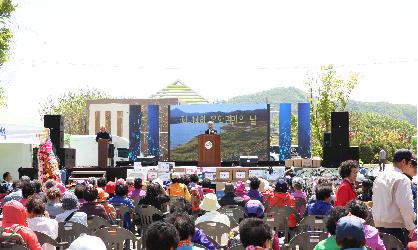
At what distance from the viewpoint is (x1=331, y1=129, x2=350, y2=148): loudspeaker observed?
77.8 ft

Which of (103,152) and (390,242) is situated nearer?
(390,242)

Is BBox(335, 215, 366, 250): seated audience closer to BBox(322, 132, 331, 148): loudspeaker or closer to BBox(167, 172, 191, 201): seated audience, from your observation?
BBox(167, 172, 191, 201): seated audience

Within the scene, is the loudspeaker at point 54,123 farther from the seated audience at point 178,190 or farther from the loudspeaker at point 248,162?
the seated audience at point 178,190

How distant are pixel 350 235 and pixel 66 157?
→ 65.3ft

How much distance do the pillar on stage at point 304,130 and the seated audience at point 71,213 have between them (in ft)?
65.3

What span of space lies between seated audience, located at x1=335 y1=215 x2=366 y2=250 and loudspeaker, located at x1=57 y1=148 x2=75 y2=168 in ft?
63.8

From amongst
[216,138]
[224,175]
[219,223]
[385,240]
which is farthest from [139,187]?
[216,138]

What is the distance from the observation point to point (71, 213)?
26.1 feet

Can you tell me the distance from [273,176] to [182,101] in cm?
3991

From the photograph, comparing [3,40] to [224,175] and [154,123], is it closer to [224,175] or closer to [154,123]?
[154,123]

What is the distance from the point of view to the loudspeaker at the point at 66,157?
2318 cm

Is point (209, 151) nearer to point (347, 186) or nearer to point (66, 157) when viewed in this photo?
point (66, 157)

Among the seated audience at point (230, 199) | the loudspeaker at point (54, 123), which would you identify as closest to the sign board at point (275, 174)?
the loudspeaker at point (54, 123)

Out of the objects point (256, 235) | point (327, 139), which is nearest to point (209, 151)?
point (327, 139)
